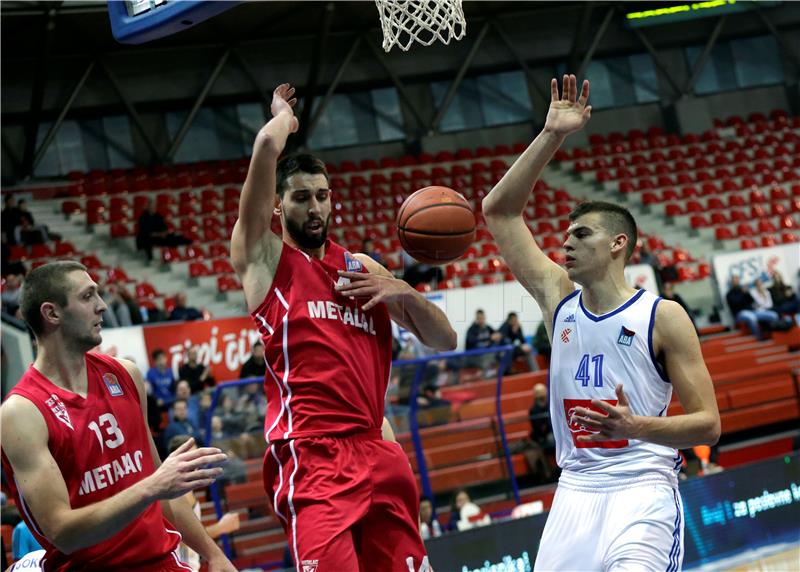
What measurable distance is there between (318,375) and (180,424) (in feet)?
18.5

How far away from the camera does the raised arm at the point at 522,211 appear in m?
4.27

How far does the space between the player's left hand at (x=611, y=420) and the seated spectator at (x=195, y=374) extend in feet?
27.8

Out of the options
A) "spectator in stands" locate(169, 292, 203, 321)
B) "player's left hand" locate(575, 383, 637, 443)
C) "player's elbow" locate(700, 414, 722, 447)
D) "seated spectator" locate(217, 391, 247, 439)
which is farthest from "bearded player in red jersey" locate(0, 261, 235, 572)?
"spectator in stands" locate(169, 292, 203, 321)

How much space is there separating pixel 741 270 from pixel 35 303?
46.7 feet

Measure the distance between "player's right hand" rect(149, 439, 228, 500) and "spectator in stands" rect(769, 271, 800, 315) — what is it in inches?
568

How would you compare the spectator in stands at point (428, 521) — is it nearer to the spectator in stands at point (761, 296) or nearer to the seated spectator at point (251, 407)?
the seated spectator at point (251, 407)

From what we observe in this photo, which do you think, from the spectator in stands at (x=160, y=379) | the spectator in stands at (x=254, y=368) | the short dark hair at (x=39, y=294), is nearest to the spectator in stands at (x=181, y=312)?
the spectator in stands at (x=160, y=379)

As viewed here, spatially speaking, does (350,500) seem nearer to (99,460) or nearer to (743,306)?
(99,460)

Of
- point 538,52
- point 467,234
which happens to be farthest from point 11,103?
point 467,234

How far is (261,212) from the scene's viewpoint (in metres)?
3.80

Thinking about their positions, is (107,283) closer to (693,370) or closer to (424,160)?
(424,160)

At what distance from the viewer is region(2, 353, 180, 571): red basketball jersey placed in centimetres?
343

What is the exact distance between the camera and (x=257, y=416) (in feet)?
27.4

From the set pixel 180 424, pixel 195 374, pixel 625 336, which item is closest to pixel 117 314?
pixel 195 374
